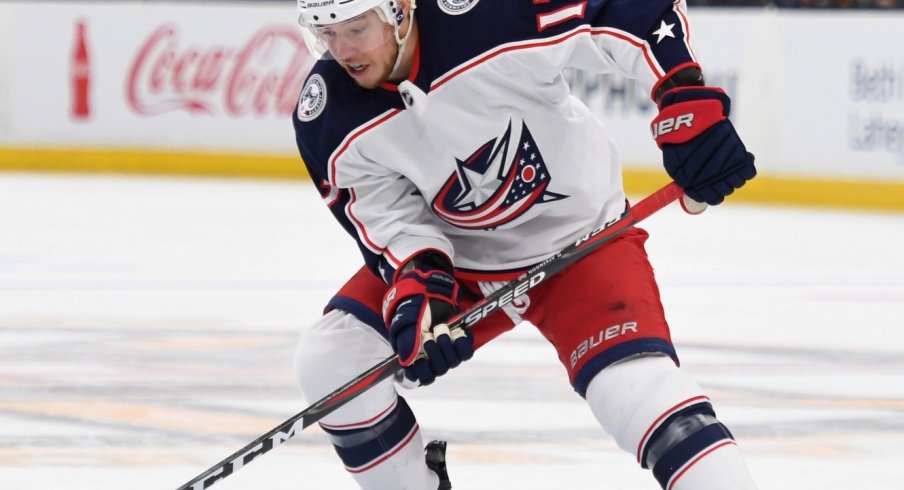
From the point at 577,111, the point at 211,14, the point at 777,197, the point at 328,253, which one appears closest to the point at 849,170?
the point at 777,197

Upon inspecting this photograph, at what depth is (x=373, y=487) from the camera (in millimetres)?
2607

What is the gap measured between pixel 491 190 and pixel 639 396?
46cm

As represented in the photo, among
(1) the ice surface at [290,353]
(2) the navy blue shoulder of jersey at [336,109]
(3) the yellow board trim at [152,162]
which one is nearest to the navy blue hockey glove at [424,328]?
(2) the navy blue shoulder of jersey at [336,109]

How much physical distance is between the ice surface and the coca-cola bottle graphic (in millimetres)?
1885

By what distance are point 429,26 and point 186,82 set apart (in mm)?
6511

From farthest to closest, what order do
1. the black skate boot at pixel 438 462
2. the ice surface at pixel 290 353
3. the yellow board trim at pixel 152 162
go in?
the yellow board trim at pixel 152 162
the ice surface at pixel 290 353
the black skate boot at pixel 438 462

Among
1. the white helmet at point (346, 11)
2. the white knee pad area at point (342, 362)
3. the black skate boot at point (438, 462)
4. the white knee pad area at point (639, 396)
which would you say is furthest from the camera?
the black skate boot at point (438, 462)

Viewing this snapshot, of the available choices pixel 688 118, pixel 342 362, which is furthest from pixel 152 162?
pixel 688 118

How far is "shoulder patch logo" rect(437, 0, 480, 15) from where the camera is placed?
7.82 ft

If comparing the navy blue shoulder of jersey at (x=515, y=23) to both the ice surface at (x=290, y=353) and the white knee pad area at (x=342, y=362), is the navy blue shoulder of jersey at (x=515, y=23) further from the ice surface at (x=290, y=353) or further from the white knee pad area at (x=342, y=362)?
the ice surface at (x=290, y=353)

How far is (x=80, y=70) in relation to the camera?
883 cm

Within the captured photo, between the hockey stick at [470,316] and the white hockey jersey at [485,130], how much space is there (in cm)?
11

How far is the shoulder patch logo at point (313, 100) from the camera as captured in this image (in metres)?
2.45

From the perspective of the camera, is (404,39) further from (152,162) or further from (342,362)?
(152,162)
